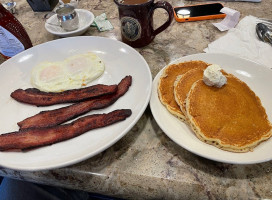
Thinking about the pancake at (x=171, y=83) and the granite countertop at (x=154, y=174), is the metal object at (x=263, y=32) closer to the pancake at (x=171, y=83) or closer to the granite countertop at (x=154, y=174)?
the pancake at (x=171, y=83)

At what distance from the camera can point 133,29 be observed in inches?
43.4

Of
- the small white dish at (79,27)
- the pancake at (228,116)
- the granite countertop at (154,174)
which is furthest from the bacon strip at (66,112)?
the small white dish at (79,27)

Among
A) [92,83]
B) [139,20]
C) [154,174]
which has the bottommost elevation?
[154,174]

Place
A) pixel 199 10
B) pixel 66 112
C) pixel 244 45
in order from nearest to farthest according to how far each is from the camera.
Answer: pixel 66 112 → pixel 244 45 → pixel 199 10

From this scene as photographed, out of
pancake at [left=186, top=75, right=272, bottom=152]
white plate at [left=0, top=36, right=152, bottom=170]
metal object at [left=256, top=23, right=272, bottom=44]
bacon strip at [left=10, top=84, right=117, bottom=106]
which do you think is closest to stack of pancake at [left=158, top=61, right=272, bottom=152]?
pancake at [left=186, top=75, right=272, bottom=152]

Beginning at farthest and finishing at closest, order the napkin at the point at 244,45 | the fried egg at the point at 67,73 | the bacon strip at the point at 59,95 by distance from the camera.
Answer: the napkin at the point at 244,45 < the fried egg at the point at 67,73 < the bacon strip at the point at 59,95

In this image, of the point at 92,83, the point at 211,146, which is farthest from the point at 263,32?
the point at 92,83

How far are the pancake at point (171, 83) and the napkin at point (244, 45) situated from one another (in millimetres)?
304

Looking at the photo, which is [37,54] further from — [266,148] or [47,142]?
[266,148]

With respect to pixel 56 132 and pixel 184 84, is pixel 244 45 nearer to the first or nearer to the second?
pixel 184 84

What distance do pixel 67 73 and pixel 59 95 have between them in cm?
15

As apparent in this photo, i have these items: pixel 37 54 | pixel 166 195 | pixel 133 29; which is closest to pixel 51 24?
pixel 37 54

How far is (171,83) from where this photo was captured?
2.87ft

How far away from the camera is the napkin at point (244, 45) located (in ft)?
3.60
